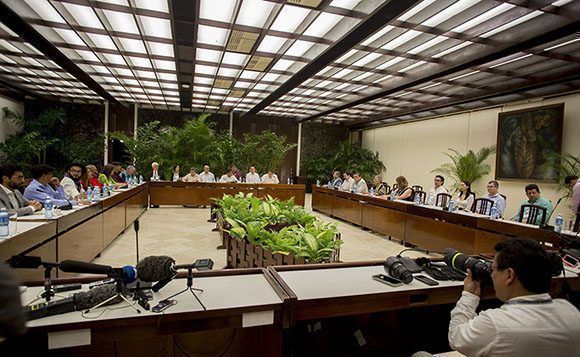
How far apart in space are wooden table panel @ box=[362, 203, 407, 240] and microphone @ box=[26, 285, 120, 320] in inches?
207

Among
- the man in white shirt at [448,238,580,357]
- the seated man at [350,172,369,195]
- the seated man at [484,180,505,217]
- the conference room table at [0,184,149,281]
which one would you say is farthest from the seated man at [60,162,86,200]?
the seated man at [484,180,505,217]

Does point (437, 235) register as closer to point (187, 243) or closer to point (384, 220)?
point (384, 220)

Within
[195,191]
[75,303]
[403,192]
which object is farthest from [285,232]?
[195,191]

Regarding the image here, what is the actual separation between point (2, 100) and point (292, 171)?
32.5ft

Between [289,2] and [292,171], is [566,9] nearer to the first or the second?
[289,2]

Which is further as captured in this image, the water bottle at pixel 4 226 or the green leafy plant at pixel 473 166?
the green leafy plant at pixel 473 166

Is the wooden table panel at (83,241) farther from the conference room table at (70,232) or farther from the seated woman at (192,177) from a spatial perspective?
the seated woman at (192,177)

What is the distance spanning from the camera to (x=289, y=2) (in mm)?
4098

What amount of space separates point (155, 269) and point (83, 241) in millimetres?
3120

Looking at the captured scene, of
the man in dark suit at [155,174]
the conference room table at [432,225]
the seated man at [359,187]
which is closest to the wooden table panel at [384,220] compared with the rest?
the conference room table at [432,225]

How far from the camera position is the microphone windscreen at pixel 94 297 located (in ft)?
4.33

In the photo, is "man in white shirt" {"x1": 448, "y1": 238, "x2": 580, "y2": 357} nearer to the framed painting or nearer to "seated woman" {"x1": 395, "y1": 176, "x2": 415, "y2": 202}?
"seated woman" {"x1": 395, "y1": 176, "x2": 415, "y2": 202}

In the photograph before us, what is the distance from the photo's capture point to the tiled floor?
4.67 meters

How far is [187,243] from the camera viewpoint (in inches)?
210
